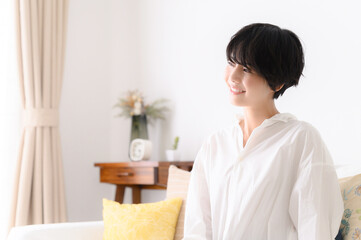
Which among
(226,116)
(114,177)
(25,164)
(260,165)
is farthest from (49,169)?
(260,165)

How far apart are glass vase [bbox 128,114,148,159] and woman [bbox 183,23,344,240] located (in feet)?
5.83

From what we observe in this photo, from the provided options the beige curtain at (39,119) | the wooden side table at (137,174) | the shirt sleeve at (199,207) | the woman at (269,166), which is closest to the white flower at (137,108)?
the wooden side table at (137,174)

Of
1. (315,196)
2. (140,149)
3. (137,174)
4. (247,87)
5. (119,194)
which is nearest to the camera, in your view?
(315,196)

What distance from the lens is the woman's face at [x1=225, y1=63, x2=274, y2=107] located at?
1.30 m

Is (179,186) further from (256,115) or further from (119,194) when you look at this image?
(119,194)

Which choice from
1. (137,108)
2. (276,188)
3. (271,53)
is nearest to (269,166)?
(276,188)

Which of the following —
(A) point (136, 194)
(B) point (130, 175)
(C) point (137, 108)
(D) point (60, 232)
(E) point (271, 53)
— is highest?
(E) point (271, 53)

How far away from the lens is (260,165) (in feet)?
4.20

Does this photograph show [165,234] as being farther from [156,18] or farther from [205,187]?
[156,18]

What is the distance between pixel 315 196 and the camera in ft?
3.85

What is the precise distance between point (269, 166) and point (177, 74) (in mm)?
1925

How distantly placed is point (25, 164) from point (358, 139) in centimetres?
203

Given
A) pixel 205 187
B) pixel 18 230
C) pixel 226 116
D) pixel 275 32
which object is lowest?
pixel 18 230

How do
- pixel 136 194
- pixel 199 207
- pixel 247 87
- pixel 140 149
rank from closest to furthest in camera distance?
pixel 247 87 < pixel 199 207 < pixel 140 149 < pixel 136 194
